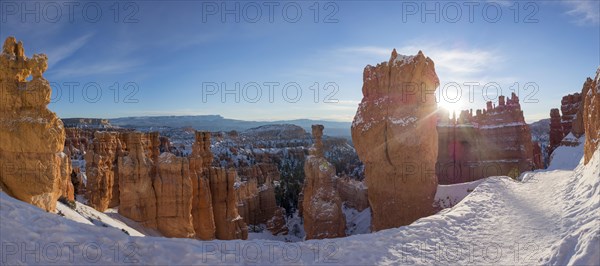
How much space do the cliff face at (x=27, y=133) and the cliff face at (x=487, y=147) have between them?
35.6 metres

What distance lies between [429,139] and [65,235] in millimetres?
15711

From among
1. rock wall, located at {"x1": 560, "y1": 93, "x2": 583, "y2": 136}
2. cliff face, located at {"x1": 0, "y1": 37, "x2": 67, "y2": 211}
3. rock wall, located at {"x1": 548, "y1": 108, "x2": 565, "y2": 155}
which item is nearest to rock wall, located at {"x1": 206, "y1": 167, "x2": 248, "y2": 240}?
cliff face, located at {"x1": 0, "y1": 37, "x2": 67, "y2": 211}

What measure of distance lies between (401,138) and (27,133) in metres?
15.0

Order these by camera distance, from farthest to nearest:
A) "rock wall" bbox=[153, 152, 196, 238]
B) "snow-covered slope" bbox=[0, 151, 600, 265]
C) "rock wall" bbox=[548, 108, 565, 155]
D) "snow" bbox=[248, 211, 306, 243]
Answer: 1. "rock wall" bbox=[548, 108, 565, 155]
2. "snow" bbox=[248, 211, 306, 243]
3. "rock wall" bbox=[153, 152, 196, 238]
4. "snow-covered slope" bbox=[0, 151, 600, 265]

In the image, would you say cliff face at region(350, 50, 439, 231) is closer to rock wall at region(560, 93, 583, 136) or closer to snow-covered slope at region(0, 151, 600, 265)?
snow-covered slope at region(0, 151, 600, 265)

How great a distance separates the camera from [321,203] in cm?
2648

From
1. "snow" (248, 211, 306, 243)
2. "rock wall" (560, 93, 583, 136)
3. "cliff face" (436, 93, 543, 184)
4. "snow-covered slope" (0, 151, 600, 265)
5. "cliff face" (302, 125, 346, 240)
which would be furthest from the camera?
"rock wall" (560, 93, 583, 136)

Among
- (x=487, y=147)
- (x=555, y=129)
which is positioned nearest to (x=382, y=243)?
(x=487, y=147)

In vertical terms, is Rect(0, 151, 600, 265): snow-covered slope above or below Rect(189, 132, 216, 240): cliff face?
above

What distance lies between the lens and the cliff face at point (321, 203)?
2605 centimetres

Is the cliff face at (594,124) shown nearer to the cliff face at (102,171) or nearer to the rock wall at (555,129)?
the cliff face at (102,171)

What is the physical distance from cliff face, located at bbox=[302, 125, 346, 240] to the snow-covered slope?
16.0 meters

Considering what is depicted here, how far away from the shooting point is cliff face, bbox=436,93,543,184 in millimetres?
38219

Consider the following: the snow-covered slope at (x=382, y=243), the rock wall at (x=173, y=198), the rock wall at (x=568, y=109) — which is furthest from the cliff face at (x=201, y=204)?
the rock wall at (x=568, y=109)
